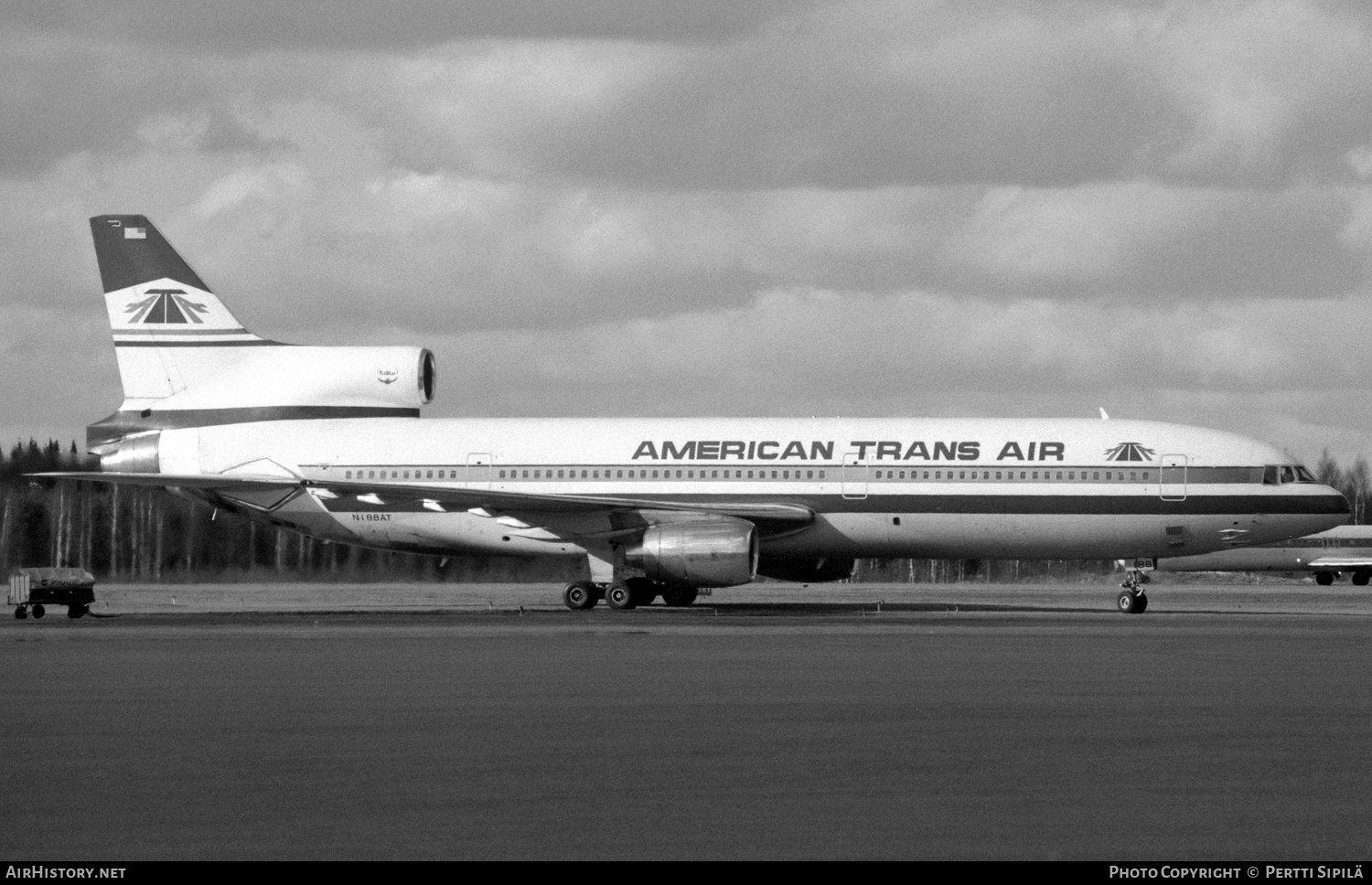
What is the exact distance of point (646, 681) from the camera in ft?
74.8

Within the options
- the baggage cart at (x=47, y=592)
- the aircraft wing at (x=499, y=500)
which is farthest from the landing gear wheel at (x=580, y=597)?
the baggage cart at (x=47, y=592)

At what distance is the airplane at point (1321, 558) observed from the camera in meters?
74.4

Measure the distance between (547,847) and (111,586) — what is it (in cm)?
4899

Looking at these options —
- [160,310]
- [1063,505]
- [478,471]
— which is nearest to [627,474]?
[478,471]

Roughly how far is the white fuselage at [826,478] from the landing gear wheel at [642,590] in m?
1.47

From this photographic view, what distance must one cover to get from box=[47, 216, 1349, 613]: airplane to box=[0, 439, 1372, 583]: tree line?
13.1ft

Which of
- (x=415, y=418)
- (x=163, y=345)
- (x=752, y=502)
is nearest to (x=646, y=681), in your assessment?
(x=752, y=502)

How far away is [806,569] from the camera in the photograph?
45500 millimetres

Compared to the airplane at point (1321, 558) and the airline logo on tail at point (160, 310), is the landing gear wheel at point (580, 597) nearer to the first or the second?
the airline logo on tail at point (160, 310)

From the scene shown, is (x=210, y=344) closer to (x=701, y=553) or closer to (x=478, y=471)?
(x=478, y=471)

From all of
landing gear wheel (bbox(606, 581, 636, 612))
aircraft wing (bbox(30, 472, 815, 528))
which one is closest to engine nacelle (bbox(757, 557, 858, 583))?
aircraft wing (bbox(30, 472, 815, 528))

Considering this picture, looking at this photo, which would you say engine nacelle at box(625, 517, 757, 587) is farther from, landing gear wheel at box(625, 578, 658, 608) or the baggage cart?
the baggage cart

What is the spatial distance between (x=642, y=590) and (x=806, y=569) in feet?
15.3
